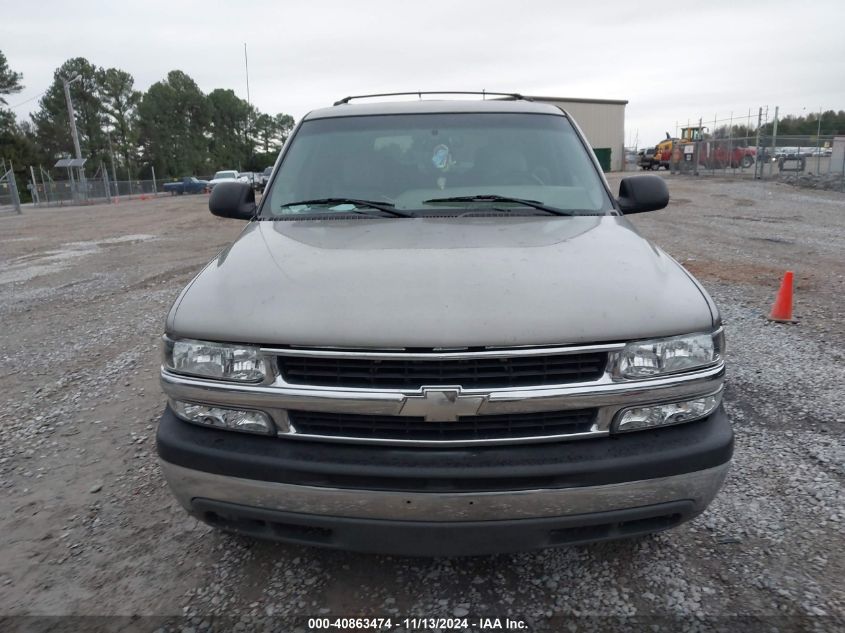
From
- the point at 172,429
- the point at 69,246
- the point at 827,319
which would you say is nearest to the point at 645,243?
the point at 172,429

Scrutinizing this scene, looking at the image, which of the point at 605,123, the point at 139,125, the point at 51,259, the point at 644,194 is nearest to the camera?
the point at 644,194

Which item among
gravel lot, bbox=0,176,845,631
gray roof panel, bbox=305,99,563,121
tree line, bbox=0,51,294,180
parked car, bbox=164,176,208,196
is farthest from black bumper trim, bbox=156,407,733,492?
tree line, bbox=0,51,294,180

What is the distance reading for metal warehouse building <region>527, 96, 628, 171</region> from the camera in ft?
154

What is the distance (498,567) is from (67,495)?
2.25m

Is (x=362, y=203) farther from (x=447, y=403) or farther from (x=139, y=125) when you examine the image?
(x=139, y=125)

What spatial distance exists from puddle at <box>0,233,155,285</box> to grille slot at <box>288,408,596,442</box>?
30.9ft

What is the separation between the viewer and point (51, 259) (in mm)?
11750

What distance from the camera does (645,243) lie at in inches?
109

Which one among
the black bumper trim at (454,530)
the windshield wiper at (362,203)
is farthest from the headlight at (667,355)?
the windshield wiper at (362,203)

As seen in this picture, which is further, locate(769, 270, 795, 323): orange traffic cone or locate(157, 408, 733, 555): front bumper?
locate(769, 270, 795, 323): orange traffic cone

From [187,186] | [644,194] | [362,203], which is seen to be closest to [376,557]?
[362,203]

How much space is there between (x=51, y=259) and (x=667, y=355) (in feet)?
40.7

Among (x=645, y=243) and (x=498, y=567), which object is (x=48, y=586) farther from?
(x=645, y=243)

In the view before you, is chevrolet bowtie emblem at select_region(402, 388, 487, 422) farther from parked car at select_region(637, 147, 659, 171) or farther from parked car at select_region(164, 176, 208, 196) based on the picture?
parked car at select_region(164, 176, 208, 196)
